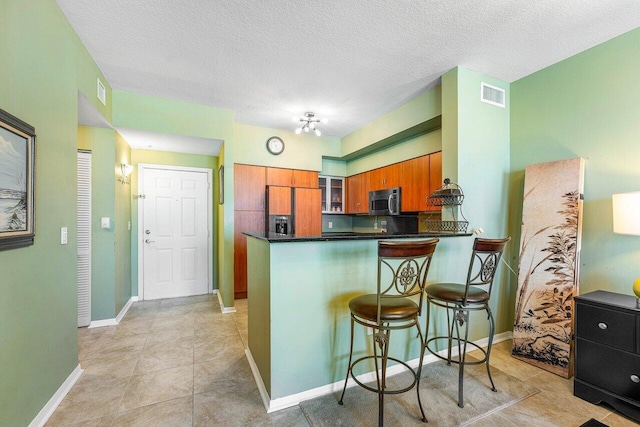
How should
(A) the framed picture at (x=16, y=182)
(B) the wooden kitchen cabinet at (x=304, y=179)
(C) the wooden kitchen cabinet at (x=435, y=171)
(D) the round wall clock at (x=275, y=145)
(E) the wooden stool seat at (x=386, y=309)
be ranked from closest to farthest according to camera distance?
(A) the framed picture at (x=16, y=182)
(E) the wooden stool seat at (x=386, y=309)
(C) the wooden kitchen cabinet at (x=435, y=171)
(D) the round wall clock at (x=275, y=145)
(B) the wooden kitchen cabinet at (x=304, y=179)

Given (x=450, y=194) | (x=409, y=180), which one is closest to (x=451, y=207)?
(x=450, y=194)

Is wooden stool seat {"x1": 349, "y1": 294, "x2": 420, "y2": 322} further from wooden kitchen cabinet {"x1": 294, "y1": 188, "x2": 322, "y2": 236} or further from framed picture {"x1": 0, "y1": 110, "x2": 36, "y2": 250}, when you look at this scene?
wooden kitchen cabinet {"x1": 294, "y1": 188, "x2": 322, "y2": 236}

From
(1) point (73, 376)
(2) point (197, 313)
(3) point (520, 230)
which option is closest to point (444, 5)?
(3) point (520, 230)

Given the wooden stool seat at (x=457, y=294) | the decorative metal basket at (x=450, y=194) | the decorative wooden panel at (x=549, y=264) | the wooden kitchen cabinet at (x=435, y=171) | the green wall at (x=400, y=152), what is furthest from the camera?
the green wall at (x=400, y=152)

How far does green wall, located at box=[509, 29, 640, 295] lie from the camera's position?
2.16 m

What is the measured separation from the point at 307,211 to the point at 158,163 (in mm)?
2564

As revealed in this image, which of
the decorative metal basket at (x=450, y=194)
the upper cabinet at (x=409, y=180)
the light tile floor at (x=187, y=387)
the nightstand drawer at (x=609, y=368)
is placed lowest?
the light tile floor at (x=187, y=387)

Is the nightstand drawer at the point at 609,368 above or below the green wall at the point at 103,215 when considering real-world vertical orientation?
below

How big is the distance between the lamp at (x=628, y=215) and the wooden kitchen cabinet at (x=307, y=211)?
3601 millimetres

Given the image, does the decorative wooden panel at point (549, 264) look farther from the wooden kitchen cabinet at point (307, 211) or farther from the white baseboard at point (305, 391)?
the wooden kitchen cabinet at point (307, 211)

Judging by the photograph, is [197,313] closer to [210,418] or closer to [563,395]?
[210,418]

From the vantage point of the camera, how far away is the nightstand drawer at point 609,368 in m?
1.75

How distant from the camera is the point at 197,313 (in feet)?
12.1

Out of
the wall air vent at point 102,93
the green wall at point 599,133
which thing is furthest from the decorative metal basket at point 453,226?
the wall air vent at point 102,93
